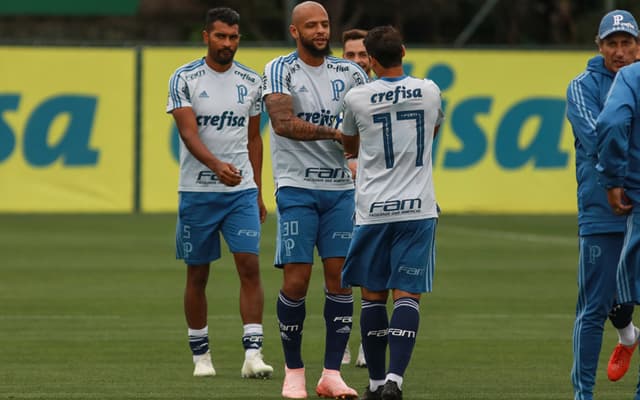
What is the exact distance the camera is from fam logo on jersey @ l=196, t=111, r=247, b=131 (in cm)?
1027

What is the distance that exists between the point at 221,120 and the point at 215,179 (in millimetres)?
388

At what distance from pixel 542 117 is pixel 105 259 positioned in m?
10.3

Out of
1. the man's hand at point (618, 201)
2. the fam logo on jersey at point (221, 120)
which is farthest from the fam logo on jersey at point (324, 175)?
the man's hand at point (618, 201)

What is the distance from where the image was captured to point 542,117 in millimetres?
26562

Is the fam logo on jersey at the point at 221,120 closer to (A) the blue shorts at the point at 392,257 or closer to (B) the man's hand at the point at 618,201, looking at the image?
(A) the blue shorts at the point at 392,257

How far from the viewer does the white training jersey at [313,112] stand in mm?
9570

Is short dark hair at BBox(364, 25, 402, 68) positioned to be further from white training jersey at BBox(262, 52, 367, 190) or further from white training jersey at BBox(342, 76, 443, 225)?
white training jersey at BBox(262, 52, 367, 190)

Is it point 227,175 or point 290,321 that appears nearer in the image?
point 290,321

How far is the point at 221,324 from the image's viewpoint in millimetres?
12953

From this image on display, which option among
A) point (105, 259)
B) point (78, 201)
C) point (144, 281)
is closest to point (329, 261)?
point (144, 281)

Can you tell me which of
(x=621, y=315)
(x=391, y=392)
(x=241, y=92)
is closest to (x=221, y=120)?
(x=241, y=92)

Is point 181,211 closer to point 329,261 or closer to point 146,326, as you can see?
point 329,261

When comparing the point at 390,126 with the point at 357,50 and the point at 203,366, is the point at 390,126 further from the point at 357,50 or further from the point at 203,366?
the point at 357,50

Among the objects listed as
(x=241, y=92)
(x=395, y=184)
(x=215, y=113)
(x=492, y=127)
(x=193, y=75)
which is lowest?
(x=395, y=184)
